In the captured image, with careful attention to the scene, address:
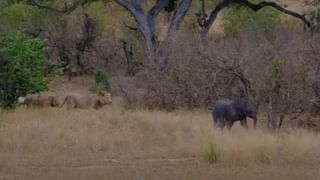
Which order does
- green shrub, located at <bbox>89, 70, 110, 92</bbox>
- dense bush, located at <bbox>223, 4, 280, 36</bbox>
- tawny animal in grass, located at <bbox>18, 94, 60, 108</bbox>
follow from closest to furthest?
tawny animal in grass, located at <bbox>18, 94, 60, 108</bbox>, green shrub, located at <bbox>89, 70, 110, 92</bbox>, dense bush, located at <bbox>223, 4, 280, 36</bbox>

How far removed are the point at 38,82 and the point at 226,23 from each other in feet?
62.8

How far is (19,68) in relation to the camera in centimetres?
2497

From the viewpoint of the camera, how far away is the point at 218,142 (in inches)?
565

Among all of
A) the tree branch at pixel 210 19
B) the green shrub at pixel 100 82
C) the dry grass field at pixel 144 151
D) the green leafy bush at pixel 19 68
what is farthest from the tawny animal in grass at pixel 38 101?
the tree branch at pixel 210 19

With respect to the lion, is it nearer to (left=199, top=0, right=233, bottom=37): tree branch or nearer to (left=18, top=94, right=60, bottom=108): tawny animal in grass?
(left=18, top=94, right=60, bottom=108): tawny animal in grass

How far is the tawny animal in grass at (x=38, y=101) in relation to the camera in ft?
85.3

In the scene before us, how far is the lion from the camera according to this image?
26016mm

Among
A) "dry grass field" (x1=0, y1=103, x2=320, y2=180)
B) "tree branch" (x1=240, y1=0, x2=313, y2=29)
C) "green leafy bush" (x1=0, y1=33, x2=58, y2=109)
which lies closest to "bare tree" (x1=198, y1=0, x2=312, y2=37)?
"tree branch" (x1=240, y1=0, x2=313, y2=29)

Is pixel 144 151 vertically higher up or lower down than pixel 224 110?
lower down

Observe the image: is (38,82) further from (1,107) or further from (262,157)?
(262,157)

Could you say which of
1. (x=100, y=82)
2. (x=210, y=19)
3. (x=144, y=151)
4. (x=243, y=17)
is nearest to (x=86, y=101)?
(x=100, y=82)

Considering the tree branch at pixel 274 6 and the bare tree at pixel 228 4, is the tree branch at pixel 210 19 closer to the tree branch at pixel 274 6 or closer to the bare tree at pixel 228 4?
the bare tree at pixel 228 4

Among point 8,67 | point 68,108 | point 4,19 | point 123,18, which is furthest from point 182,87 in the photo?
point 123,18

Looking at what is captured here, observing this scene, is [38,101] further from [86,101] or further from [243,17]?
[243,17]
